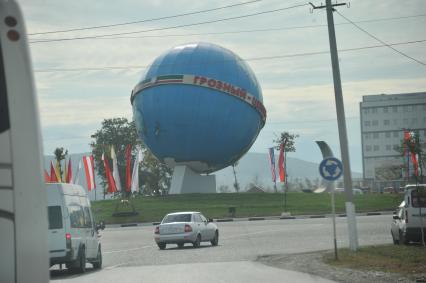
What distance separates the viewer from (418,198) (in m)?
24.7

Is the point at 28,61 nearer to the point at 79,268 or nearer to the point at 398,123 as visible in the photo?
the point at 79,268

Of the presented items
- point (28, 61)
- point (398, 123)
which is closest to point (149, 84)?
point (28, 61)

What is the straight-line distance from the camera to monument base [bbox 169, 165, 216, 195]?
231ft

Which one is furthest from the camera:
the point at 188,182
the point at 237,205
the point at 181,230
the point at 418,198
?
the point at 188,182

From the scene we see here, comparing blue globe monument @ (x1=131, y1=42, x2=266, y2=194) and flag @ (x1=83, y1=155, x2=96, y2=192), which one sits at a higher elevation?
blue globe monument @ (x1=131, y1=42, x2=266, y2=194)

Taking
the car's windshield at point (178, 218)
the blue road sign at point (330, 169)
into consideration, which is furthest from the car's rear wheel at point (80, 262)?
the car's windshield at point (178, 218)

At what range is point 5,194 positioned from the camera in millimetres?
6363

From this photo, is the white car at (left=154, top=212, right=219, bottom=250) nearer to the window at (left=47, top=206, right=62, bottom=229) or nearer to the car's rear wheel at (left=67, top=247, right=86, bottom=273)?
the car's rear wheel at (left=67, top=247, right=86, bottom=273)

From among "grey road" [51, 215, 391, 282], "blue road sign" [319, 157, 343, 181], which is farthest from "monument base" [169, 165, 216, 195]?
"blue road sign" [319, 157, 343, 181]

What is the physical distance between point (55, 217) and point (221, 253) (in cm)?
793

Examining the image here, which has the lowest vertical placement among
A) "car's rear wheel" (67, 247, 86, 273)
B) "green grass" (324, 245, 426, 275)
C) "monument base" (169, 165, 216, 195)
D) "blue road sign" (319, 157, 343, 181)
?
"green grass" (324, 245, 426, 275)

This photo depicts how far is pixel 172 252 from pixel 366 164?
156095 millimetres

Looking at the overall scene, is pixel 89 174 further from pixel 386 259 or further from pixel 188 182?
pixel 386 259

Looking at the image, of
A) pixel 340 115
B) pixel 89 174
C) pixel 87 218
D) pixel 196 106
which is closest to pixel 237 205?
pixel 196 106
